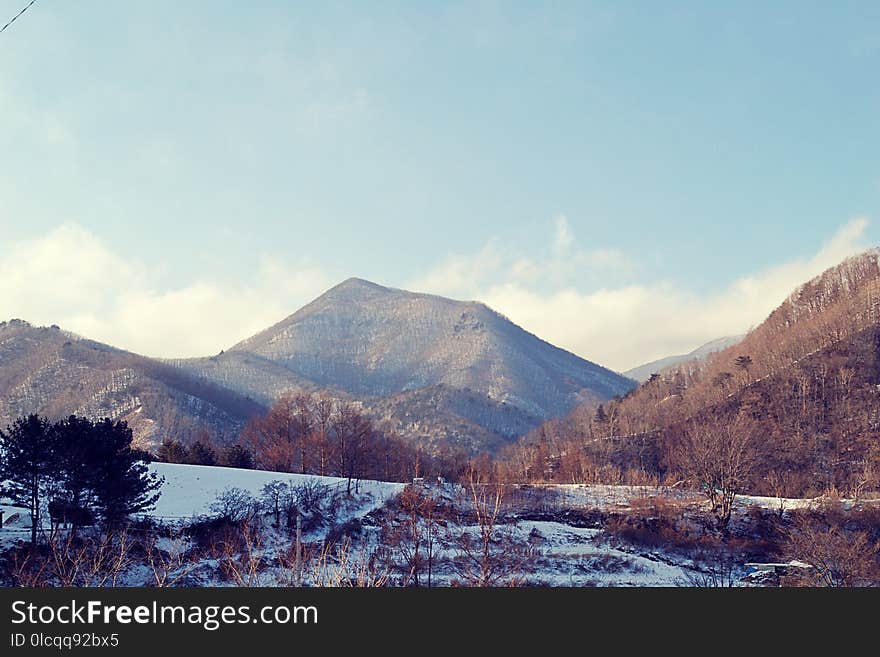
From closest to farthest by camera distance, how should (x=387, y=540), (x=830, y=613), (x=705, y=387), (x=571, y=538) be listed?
(x=830, y=613) < (x=387, y=540) < (x=571, y=538) < (x=705, y=387)

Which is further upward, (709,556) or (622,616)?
(622,616)

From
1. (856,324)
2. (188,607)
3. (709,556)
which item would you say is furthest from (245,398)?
(188,607)

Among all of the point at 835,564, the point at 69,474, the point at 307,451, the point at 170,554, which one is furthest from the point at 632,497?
the point at 69,474

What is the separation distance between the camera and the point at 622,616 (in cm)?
457

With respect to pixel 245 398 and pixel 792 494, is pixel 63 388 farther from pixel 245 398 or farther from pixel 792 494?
pixel 792 494

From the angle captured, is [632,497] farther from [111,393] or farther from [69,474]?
[111,393]

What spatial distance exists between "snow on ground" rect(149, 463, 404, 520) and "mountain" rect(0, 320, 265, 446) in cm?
6201

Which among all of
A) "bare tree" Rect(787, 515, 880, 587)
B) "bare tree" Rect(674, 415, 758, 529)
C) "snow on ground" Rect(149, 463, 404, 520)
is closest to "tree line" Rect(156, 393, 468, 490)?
"snow on ground" Rect(149, 463, 404, 520)

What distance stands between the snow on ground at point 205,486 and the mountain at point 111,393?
62007 mm

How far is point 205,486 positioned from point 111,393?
10310 cm

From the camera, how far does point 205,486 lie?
35656 millimetres

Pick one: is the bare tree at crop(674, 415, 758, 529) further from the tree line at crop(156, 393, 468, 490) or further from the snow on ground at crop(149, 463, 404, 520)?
the tree line at crop(156, 393, 468, 490)

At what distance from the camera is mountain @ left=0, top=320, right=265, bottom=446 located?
4382 inches

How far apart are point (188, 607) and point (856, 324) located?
317 feet
